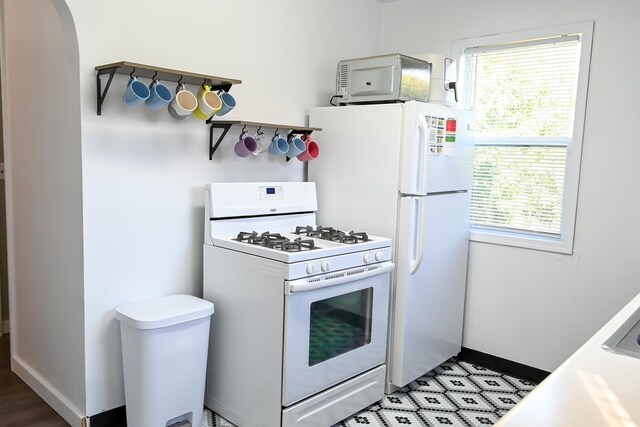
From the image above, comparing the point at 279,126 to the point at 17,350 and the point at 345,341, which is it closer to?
the point at 345,341

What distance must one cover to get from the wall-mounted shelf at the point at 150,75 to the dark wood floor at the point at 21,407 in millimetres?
1532

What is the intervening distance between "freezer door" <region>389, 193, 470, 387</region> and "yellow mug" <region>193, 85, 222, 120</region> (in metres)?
1.10

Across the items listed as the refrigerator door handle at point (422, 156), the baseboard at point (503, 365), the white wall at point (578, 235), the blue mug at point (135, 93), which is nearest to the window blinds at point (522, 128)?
the white wall at point (578, 235)

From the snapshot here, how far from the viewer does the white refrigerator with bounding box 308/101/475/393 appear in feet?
9.20

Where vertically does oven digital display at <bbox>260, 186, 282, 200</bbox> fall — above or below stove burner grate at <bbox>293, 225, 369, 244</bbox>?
above

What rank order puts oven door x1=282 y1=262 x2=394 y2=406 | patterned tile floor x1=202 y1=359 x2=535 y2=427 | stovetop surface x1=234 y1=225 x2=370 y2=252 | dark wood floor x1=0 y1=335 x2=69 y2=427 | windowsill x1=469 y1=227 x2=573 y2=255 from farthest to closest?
windowsill x1=469 y1=227 x2=573 y2=255 → patterned tile floor x1=202 y1=359 x2=535 y2=427 → dark wood floor x1=0 y1=335 x2=69 y2=427 → stovetop surface x1=234 y1=225 x2=370 y2=252 → oven door x1=282 y1=262 x2=394 y2=406

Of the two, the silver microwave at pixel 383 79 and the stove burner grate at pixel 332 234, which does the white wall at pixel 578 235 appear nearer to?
the silver microwave at pixel 383 79

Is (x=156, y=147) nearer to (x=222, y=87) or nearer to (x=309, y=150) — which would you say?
(x=222, y=87)

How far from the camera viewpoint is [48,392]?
2.67 meters

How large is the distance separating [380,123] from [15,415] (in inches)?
94.7

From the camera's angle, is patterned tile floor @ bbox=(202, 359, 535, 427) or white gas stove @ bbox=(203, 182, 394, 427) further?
patterned tile floor @ bbox=(202, 359, 535, 427)

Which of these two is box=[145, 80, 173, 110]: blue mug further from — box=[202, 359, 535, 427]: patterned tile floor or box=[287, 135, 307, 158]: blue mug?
box=[202, 359, 535, 427]: patterned tile floor

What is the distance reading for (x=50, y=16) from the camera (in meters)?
2.34

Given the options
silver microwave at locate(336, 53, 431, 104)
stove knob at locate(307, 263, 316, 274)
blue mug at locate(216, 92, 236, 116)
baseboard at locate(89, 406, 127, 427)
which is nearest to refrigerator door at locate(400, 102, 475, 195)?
silver microwave at locate(336, 53, 431, 104)
